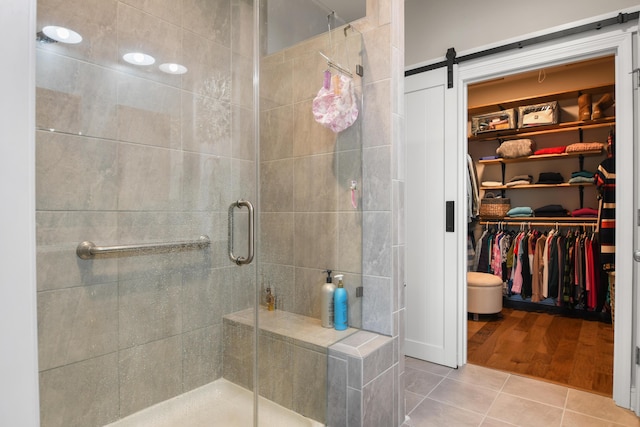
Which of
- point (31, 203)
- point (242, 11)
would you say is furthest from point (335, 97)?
point (31, 203)

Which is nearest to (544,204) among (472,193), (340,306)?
(472,193)

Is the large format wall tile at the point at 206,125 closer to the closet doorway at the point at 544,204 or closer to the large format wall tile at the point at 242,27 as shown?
the large format wall tile at the point at 242,27

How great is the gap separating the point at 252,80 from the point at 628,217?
224cm

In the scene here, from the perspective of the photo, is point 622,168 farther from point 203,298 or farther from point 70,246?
point 70,246

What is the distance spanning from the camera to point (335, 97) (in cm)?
177

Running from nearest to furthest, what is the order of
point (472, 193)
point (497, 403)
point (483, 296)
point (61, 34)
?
1. point (61, 34)
2. point (497, 403)
3. point (483, 296)
4. point (472, 193)

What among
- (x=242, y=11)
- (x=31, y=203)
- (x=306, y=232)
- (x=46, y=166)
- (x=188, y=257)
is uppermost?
(x=242, y=11)

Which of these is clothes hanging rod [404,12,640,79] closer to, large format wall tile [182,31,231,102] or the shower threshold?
large format wall tile [182,31,231,102]

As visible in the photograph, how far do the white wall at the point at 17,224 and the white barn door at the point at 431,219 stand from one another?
2.51 metres

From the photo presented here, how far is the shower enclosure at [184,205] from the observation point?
135 centimetres

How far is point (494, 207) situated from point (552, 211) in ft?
2.05

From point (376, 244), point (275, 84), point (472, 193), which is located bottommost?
point (376, 244)

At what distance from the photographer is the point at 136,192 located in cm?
155

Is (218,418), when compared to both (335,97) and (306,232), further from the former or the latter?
(335,97)
